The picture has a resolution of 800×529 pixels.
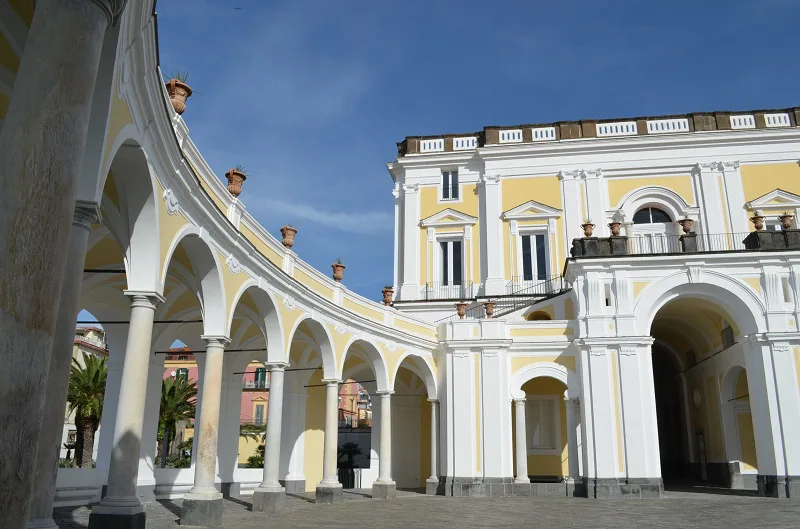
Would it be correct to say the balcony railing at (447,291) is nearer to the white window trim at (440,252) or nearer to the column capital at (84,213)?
the white window trim at (440,252)

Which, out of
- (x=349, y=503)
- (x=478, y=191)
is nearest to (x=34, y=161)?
(x=349, y=503)

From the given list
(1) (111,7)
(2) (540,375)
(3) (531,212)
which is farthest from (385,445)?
(1) (111,7)

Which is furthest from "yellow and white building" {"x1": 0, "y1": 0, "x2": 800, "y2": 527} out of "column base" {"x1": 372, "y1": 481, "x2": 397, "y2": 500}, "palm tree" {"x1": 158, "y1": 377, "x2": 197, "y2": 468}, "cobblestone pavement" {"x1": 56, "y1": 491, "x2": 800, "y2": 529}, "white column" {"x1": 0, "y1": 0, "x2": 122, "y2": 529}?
"palm tree" {"x1": 158, "y1": 377, "x2": 197, "y2": 468}

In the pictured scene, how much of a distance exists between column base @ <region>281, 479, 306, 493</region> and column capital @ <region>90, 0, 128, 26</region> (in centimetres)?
1999

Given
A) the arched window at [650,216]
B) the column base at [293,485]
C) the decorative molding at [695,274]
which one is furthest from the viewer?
the arched window at [650,216]

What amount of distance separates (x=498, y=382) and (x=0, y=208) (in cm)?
2122

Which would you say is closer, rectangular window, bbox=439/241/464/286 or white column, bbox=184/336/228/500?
white column, bbox=184/336/228/500

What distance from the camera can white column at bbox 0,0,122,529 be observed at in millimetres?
3611

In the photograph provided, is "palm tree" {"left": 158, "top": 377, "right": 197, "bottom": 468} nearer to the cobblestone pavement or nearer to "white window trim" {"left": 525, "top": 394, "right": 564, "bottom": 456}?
the cobblestone pavement

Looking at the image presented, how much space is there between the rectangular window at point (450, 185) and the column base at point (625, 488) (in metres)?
15.9

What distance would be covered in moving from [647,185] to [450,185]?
9303mm

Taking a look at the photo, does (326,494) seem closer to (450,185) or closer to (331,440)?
(331,440)

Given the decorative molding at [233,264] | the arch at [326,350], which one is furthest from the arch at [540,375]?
the decorative molding at [233,264]

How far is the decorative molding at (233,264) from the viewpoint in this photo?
1376 centimetres
